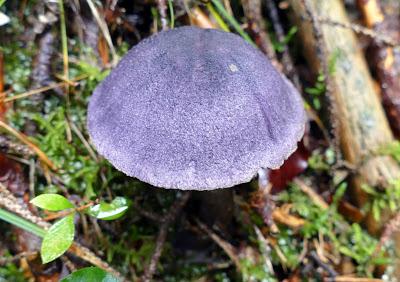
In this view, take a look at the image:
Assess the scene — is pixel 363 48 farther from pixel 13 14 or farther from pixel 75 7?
pixel 13 14

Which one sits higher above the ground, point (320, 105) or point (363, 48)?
point (363, 48)

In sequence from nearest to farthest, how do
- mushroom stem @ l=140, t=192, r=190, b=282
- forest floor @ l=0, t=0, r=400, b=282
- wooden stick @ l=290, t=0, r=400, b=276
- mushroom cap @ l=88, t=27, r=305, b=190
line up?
1. mushroom cap @ l=88, t=27, r=305, b=190
2. mushroom stem @ l=140, t=192, r=190, b=282
3. forest floor @ l=0, t=0, r=400, b=282
4. wooden stick @ l=290, t=0, r=400, b=276

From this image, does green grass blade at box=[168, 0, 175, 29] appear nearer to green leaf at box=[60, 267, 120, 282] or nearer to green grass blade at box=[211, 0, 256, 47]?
green grass blade at box=[211, 0, 256, 47]

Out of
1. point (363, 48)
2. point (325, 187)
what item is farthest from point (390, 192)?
point (363, 48)

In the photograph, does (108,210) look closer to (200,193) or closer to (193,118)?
(193,118)

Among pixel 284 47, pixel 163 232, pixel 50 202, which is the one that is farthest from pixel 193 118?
pixel 284 47

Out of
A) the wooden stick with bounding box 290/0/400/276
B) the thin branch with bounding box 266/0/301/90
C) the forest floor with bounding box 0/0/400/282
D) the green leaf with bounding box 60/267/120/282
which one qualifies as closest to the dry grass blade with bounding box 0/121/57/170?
the forest floor with bounding box 0/0/400/282
